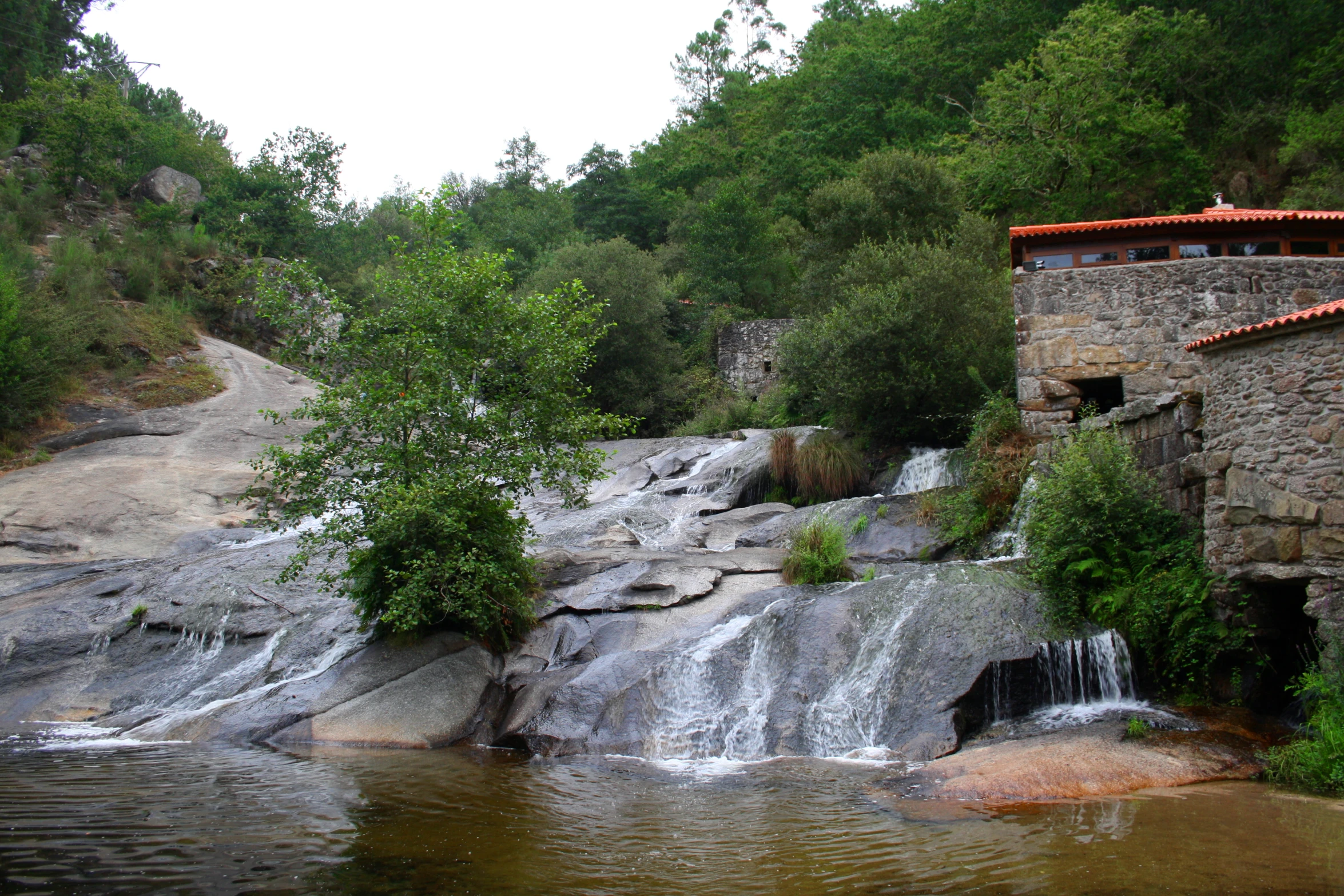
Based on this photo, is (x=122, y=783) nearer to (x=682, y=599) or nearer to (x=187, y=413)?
(x=682, y=599)

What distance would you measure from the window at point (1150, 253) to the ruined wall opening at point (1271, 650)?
8307 millimetres

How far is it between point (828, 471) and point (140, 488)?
46.6 ft

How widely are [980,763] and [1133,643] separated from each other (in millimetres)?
2865

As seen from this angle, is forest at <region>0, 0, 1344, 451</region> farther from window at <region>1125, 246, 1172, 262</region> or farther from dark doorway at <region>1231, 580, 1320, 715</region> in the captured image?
dark doorway at <region>1231, 580, 1320, 715</region>

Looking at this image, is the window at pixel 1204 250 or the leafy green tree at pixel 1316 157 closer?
the window at pixel 1204 250

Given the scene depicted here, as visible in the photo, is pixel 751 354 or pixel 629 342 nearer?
pixel 629 342

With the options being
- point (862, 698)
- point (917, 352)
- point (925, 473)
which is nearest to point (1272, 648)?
point (862, 698)

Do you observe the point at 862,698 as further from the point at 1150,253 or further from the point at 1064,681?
the point at 1150,253

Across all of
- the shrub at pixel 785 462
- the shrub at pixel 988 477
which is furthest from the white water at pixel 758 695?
the shrub at pixel 785 462

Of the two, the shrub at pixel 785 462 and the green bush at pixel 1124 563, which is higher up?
the shrub at pixel 785 462

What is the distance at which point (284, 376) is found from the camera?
25.6m

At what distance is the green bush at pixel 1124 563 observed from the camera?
28.6 feet

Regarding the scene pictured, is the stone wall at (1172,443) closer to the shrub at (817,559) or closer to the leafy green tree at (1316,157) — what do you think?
the shrub at (817,559)

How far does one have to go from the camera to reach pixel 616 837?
597cm
